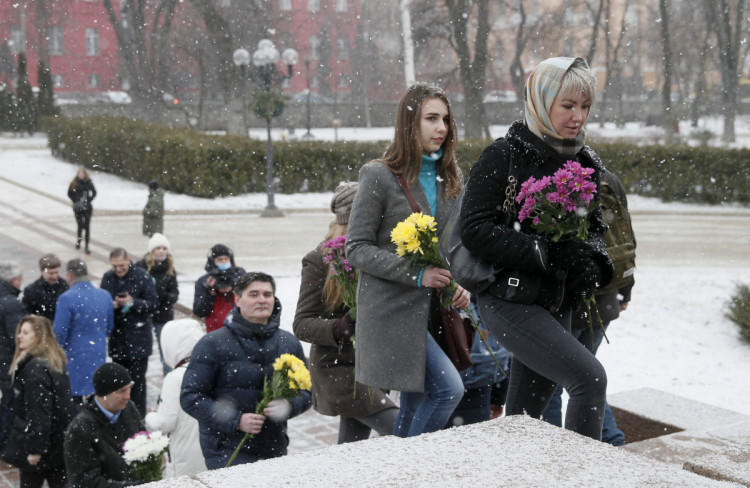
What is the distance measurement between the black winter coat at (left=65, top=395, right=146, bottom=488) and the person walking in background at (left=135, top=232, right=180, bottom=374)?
394 centimetres

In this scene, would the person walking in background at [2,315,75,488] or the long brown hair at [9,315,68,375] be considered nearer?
the person walking in background at [2,315,75,488]

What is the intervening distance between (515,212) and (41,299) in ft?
19.5

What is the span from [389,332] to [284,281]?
1012 centimetres

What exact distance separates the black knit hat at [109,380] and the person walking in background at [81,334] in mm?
2200

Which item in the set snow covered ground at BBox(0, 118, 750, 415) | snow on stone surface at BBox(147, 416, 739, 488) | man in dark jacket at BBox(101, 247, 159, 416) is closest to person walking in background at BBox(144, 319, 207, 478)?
man in dark jacket at BBox(101, 247, 159, 416)

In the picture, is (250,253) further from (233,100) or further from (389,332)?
(233,100)

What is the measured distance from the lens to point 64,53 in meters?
52.5

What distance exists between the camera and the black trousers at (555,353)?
2912 millimetres

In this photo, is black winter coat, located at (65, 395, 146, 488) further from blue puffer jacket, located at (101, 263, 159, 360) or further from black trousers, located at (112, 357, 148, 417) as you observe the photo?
blue puffer jacket, located at (101, 263, 159, 360)

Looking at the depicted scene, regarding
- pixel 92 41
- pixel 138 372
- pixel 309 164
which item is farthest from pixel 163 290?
pixel 92 41

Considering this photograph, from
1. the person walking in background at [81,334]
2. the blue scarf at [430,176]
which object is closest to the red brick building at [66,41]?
the person walking in background at [81,334]

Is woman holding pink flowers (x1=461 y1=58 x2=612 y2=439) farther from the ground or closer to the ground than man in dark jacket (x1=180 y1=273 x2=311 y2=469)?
farther from the ground

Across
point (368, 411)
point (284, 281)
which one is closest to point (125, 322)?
point (368, 411)

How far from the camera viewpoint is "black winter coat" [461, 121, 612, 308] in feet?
9.82
